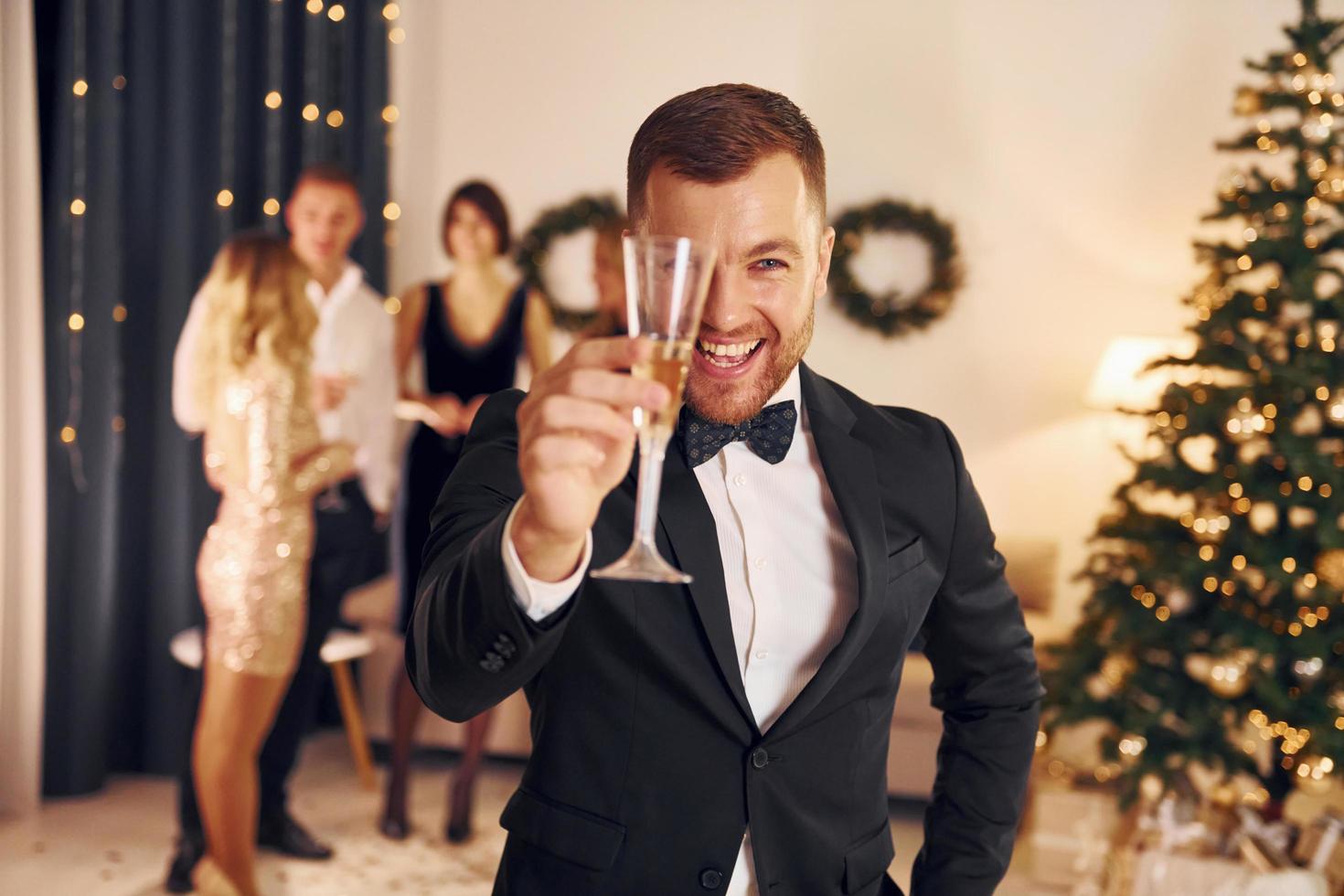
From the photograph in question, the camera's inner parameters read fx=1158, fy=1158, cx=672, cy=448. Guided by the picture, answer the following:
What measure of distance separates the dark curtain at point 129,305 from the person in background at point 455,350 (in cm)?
74

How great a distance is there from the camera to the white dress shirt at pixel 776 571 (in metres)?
1.22

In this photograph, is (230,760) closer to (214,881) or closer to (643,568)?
(214,881)

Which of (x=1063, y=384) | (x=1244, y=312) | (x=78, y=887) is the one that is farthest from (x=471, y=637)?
(x=1063, y=384)

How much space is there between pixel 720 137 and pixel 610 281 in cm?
233

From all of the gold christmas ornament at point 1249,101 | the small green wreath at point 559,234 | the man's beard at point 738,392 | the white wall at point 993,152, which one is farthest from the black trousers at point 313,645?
the gold christmas ornament at point 1249,101

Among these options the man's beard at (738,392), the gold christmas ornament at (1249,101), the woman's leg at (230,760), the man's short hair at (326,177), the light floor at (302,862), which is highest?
the gold christmas ornament at (1249,101)

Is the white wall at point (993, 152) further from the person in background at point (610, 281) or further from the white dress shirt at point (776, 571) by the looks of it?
the white dress shirt at point (776, 571)

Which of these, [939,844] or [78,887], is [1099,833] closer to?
[939,844]

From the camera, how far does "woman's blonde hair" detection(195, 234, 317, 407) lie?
9.59 feet

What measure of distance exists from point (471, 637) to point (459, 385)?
117 inches

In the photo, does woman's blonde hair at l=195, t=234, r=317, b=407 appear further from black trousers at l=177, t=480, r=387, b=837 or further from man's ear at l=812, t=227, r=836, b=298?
man's ear at l=812, t=227, r=836, b=298

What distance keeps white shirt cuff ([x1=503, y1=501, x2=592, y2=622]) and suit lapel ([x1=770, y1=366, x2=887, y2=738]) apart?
348 mm

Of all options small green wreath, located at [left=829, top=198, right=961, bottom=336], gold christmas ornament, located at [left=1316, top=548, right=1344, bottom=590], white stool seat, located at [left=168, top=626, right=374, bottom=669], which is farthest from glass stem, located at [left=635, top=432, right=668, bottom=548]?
small green wreath, located at [left=829, top=198, right=961, bottom=336]

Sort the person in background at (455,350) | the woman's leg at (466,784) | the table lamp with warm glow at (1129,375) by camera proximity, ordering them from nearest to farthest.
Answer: the woman's leg at (466,784)
the person in background at (455,350)
the table lamp with warm glow at (1129,375)
